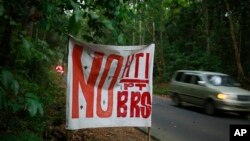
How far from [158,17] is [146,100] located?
3391cm

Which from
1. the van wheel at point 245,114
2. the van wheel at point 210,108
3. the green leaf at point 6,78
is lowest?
the van wheel at point 245,114

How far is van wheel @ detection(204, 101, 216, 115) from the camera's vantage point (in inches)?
622

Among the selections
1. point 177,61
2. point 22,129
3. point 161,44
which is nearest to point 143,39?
point 161,44

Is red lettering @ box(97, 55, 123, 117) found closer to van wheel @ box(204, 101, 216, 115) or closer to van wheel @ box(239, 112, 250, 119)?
van wheel @ box(204, 101, 216, 115)

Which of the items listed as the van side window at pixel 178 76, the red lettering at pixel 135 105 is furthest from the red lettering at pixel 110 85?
the van side window at pixel 178 76

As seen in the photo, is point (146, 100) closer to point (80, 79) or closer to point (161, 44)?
point (80, 79)

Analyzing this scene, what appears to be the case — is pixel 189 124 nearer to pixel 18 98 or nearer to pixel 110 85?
pixel 110 85

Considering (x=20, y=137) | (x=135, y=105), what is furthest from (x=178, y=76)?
(x=20, y=137)

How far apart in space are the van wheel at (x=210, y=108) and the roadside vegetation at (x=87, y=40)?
357 cm

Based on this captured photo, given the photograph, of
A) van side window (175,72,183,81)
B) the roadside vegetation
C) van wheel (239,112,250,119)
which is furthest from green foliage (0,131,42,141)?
van side window (175,72,183,81)

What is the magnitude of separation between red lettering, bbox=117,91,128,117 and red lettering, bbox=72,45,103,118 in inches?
18.0

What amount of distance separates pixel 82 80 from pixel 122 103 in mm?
757

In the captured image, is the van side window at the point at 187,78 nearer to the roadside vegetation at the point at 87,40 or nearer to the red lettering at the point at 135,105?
the roadside vegetation at the point at 87,40

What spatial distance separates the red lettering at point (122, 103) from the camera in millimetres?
6305
